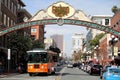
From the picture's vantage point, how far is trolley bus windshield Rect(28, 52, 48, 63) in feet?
146

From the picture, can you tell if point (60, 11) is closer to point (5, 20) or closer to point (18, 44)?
point (18, 44)

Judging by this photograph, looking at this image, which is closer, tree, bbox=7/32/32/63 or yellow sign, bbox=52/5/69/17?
yellow sign, bbox=52/5/69/17

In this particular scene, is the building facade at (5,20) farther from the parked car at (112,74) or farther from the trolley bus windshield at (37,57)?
the parked car at (112,74)

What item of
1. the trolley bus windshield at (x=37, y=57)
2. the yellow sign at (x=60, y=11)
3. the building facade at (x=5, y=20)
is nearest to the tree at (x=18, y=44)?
the building facade at (x=5, y=20)

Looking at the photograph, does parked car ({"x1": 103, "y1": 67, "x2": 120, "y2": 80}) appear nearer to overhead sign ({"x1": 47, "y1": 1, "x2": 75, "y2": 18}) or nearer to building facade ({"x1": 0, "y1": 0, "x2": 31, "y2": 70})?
overhead sign ({"x1": 47, "y1": 1, "x2": 75, "y2": 18})

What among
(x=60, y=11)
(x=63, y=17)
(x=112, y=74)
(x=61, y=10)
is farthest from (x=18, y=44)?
(x=112, y=74)

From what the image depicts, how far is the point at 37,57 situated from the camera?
44.7 m

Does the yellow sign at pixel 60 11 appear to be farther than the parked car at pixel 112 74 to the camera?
Yes

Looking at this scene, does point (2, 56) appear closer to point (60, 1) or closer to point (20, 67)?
point (20, 67)

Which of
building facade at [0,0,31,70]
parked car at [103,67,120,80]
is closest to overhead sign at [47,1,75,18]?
building facade at [0,0,31,70]

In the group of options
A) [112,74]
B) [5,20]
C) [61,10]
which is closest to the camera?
[112,74]

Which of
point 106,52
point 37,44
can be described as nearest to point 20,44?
point 37,44

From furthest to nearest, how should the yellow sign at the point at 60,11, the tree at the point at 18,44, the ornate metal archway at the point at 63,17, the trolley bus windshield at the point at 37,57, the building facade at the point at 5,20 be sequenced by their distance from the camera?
the building facade at the point at 5,20
the tree at the point at 18,44
the yellow sign at the point at 60,11
the ornate metal archway at the point at 63,17
the trolley bus windshield at the point at 37,57

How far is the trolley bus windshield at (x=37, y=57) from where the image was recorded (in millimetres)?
44531
